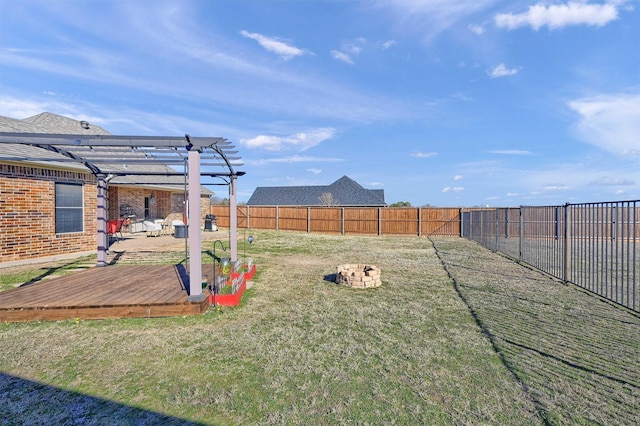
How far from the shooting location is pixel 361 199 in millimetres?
34406

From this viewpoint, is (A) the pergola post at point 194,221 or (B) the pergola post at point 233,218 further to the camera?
(B) the pergola post at point 233,218

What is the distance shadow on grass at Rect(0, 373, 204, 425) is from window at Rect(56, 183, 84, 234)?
8712 mm

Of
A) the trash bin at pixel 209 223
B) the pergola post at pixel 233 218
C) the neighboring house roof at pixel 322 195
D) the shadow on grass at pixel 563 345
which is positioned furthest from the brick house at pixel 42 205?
the neighboring house roof at pixel 322 195

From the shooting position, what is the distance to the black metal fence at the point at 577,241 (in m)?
5.49

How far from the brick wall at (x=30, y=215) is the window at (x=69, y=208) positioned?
0.17 meters

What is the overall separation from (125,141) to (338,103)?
57.3 ft

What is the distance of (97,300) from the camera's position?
495 centimetres

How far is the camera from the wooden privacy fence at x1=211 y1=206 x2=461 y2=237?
67.7 ft

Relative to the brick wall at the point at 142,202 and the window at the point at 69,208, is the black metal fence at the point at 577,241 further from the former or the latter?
the window at the point at 69,208

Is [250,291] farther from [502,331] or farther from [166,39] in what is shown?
[166,39]

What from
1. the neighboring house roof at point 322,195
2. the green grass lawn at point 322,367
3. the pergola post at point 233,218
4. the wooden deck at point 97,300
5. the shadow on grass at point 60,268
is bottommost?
the green grass lawn at point 322,367

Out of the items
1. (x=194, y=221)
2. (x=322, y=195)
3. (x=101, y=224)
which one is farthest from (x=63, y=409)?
(x=322, y=195)

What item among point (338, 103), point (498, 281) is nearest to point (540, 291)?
point (498, 281)

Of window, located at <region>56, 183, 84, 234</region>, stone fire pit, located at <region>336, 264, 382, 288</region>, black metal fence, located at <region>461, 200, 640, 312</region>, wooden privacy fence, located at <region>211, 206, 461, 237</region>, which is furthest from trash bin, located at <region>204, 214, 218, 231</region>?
black metal fence, located at <region>461, 200, 640, 312</region>
